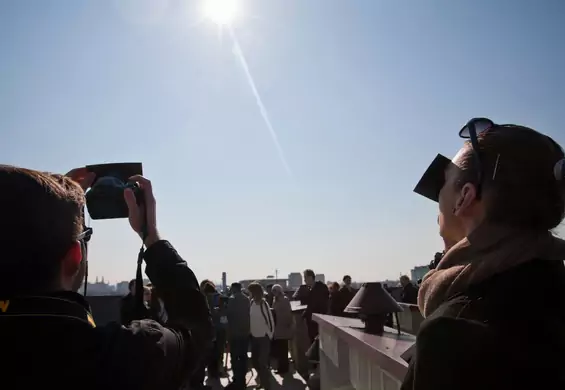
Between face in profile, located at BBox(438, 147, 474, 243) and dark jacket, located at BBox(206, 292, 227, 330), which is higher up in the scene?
face in profile, located at BBox(438, 147, 474, 243)

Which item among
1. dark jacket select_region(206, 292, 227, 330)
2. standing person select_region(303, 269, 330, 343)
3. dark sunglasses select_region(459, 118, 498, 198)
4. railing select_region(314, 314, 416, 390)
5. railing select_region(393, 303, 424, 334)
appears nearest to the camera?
dark sunglasses select_region(459, 118, 498, 198)

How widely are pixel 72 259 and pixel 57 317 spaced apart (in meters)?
0.22

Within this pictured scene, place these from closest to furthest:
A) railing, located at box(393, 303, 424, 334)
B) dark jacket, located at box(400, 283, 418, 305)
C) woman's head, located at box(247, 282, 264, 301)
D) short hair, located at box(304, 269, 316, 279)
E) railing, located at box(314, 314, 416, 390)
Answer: railing, located at box(314, 314, 416, 390) < railing, located at box(393, 303, 424, 334) < woman's head, located at box(247, 282, 264, 301) < dark jacket, located at box(400, 283, 418, 305) < short hair, located at box(304, 269, 316, 279)

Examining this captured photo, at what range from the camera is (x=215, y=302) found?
10680 mm

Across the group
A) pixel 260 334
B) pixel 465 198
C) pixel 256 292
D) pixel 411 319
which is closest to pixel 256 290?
pixel 256 292

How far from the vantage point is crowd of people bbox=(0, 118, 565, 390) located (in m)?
1.18

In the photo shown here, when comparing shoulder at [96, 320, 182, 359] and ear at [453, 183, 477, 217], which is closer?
shoulder at [96, 320, 182, 359]

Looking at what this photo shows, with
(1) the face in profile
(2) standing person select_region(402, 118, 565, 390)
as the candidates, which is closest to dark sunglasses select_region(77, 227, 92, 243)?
(2) standing person select_region(402, 118, 565, 390)

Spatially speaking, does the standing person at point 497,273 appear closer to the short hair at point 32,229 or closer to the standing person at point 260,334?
the short hair at point 32,229

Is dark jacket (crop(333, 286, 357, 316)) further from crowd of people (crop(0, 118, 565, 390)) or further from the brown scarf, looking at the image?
the brown scarf

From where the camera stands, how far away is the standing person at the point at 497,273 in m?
1.19

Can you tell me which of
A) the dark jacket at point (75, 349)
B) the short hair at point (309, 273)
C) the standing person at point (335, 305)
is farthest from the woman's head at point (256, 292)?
the dark jacket at point (75, 349)

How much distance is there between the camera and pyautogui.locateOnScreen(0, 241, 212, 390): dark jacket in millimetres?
1146

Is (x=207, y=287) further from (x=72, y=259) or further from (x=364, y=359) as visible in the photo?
(x=72, y=259)
